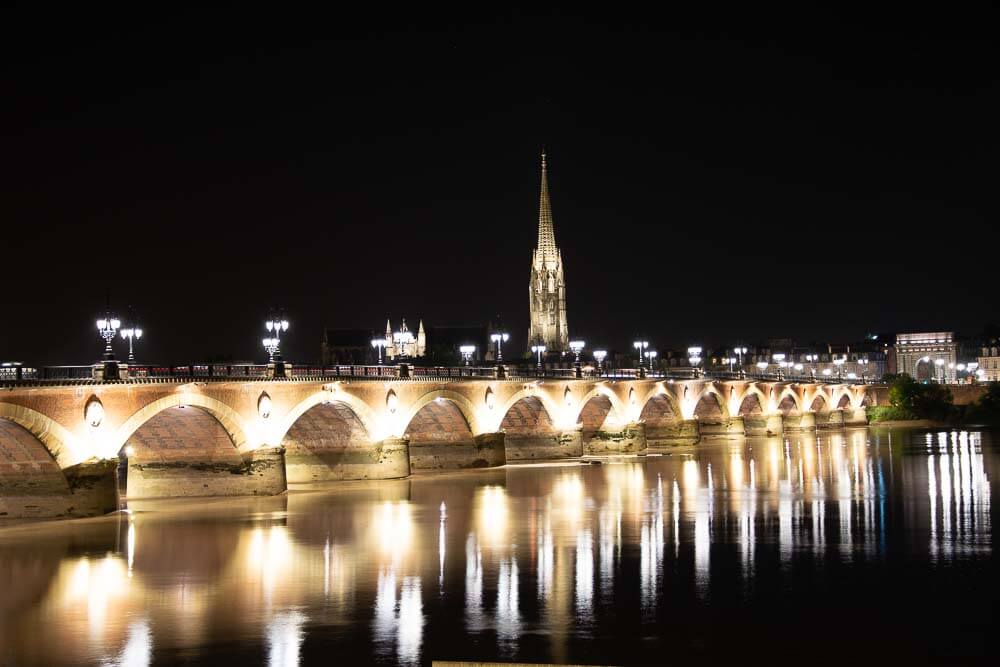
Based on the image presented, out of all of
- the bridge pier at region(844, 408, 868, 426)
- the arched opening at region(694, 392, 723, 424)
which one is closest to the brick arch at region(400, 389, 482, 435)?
the arched opening at region(694, 392, 723, 424)

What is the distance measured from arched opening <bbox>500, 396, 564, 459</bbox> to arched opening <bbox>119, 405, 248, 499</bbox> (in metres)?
27.8

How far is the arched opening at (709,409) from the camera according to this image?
103 meters

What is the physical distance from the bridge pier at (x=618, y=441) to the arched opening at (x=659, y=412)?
387 inches

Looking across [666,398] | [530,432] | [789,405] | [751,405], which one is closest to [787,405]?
[789,405]

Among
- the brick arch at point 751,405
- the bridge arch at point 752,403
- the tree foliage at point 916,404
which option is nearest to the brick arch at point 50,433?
the bridge arch at point 752,403

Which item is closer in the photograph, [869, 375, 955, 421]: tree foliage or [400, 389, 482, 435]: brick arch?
[400, 389, 482, 435]: brick arch

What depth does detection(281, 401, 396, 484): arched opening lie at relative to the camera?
54.8 metres

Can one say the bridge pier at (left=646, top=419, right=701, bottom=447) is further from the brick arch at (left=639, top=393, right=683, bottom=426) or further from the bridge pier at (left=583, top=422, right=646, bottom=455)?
the bridge pier at (left=583, top=422, right=646, bottom=455)

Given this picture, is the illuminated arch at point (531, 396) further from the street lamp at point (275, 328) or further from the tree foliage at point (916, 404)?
the tree foliage at point (916, 404)

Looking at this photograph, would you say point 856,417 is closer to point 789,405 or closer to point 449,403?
point 789,405

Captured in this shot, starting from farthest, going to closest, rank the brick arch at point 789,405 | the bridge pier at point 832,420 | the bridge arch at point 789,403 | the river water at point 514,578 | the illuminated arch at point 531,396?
the bridge pier at point 832,420, the brick arch at point 789,405, the bridge arch at point 789,403, the illuminated arch at point 531,396, the river water at point 514,578

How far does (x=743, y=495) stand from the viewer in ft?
159

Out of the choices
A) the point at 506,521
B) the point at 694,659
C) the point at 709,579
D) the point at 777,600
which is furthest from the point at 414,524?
the point at 694,659

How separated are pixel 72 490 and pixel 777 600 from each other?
72.9ft
